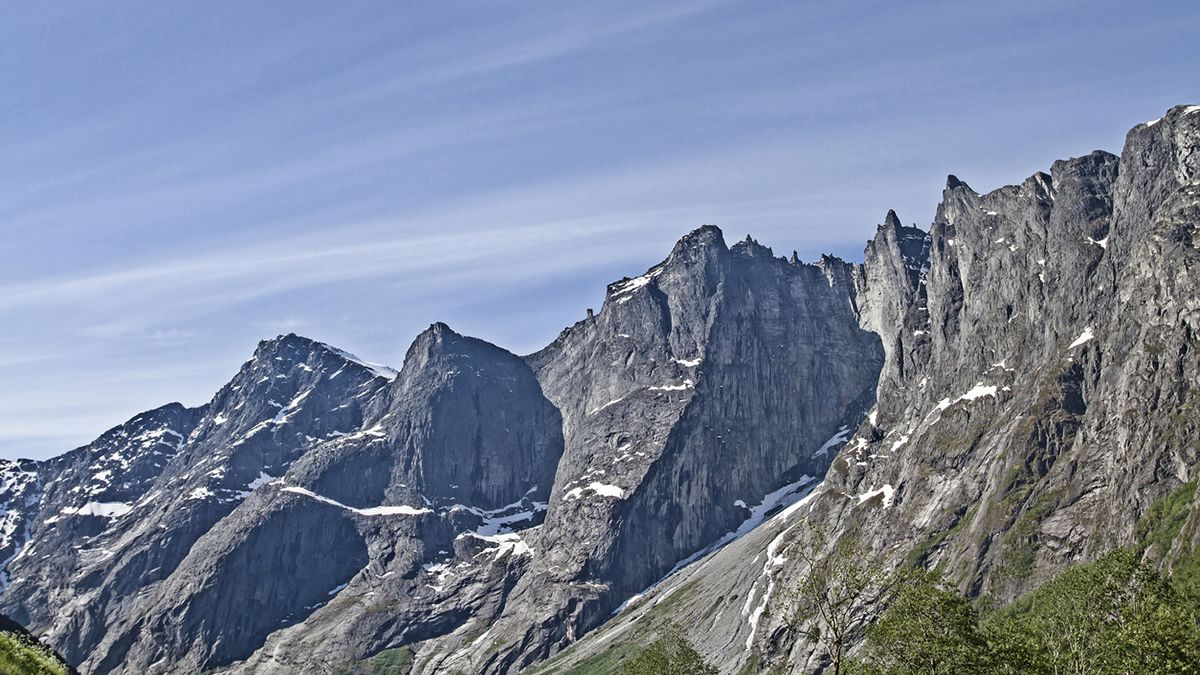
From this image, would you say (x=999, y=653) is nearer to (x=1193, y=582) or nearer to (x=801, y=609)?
(x=801, y=609)

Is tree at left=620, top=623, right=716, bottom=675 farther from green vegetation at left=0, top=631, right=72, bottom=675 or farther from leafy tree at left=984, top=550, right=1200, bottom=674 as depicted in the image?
green vegetation at left=0, top=631, right=72, bottom=675

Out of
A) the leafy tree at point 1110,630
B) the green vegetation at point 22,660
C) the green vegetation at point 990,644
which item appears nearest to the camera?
the green vegetation at point 22,660

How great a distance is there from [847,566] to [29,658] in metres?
46.8

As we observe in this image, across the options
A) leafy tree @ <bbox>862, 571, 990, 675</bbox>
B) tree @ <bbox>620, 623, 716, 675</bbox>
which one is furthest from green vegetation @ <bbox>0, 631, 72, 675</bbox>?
tree @ <bbox>620, 623, 716, 675</bbox>

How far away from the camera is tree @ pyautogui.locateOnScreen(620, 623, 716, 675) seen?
146 m

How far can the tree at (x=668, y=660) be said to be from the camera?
146 metres

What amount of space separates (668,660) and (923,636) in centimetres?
7258

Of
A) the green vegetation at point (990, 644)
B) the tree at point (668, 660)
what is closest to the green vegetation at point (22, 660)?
the green vegetation at point (990, 644)

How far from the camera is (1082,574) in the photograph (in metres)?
113

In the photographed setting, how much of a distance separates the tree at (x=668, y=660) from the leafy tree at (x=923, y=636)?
6545cm

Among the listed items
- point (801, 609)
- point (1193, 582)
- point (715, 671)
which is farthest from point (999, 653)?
point (1193, 582)

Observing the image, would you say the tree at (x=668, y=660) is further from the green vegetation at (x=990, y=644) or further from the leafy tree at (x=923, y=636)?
the leafy tree at (x=923, y=636)

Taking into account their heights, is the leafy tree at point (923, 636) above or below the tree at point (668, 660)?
above

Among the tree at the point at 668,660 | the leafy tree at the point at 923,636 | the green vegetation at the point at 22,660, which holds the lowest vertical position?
the tree at the point at 668,660
